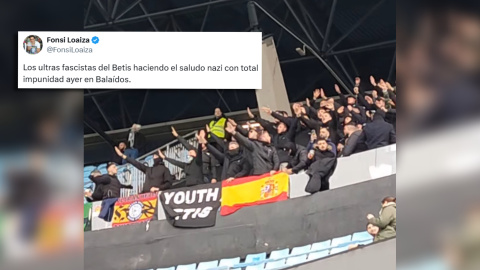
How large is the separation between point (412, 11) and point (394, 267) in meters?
2.19

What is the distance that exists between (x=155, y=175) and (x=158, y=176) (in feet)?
0.09

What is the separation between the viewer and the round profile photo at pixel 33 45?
16.1 ft

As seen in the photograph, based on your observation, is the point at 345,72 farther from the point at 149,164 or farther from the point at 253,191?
the point at 149,164

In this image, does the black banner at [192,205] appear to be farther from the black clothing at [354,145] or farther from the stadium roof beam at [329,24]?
the stadium roof beam at [329,24]

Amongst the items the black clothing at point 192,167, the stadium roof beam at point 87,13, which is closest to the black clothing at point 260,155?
the black clothing at point 192,167

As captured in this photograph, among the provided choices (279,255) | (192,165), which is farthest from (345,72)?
(279,255)

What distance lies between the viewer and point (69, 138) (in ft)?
16.6

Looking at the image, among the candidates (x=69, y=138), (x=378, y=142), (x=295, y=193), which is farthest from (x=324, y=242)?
(x=69, y=138)

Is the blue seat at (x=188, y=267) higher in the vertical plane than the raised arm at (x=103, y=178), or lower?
lower

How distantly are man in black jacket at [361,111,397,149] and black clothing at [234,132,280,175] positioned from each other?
780mm

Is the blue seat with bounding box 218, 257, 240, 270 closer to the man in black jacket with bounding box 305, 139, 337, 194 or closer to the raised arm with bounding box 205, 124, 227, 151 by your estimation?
the man in black jacket with bounding box 305, 139, 337, 194

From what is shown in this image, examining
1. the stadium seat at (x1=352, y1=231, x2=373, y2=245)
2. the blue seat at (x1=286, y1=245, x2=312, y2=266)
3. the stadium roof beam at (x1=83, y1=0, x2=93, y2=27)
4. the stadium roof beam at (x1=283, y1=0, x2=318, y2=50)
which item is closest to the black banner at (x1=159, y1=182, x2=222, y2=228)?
the blue seat at (x1=286, y1=245, x2=312, y2=266)
